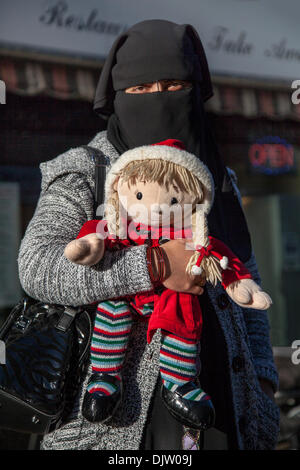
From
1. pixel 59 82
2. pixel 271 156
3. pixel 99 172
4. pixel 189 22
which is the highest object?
pixel 189 22

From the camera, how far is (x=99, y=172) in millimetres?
1511

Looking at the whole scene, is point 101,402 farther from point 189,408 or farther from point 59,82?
point 59,82

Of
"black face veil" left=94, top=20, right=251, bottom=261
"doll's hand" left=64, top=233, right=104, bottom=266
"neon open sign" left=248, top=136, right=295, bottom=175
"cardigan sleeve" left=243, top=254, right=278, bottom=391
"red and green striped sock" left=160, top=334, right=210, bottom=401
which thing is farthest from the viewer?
"neon open sign" left=248, top=136, right=295, bottom=175

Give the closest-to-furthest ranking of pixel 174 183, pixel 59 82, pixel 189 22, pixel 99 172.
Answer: pixel 174 183, pixel 99 172, pixel 59 82, pixel 189 22

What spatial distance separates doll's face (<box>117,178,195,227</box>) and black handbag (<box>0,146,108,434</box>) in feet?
0.62

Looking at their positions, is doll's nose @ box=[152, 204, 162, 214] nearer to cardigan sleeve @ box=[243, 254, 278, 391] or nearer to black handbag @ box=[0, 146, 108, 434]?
black handbag @ box=[0, 146, 108, 434]

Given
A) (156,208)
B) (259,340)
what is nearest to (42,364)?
(156,208)

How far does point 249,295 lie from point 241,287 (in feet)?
0.10

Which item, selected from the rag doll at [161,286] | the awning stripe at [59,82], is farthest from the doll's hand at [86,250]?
the awning stripe at [59,82]

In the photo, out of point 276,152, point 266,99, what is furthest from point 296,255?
point 266,99

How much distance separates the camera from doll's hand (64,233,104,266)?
120 centimetres

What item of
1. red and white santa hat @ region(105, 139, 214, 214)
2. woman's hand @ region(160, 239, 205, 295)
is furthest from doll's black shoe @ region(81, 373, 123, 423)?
red and white santa hat @ region(105, 139, 214, 214)

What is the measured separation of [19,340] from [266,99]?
4.05 m

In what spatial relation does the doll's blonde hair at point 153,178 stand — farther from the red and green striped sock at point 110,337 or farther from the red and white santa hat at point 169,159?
the red and green striped sock at point 110,337
